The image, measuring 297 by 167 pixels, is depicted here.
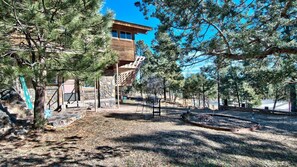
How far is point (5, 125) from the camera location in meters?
5.46

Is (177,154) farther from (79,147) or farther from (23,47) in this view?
(23,47)

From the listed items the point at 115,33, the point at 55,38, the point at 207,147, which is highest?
the point at 115,33

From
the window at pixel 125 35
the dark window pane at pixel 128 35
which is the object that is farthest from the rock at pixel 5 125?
the dark window pane at pixel 128 35

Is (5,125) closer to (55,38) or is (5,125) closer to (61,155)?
(61,155)

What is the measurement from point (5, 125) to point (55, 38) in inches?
128

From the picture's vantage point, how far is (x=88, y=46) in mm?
4910

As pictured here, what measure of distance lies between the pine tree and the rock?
25.6 inches

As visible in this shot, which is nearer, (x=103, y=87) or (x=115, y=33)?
(x=115, y=33)

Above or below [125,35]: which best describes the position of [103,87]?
below

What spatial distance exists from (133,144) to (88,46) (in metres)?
2.66

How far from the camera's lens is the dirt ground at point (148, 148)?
392 centimetres

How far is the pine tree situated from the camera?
13.0 feet

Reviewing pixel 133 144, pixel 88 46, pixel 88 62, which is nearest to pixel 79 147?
pixel 133 144

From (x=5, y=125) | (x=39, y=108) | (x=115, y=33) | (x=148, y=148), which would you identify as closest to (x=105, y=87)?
(x=115, y=33)
